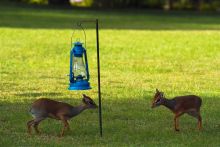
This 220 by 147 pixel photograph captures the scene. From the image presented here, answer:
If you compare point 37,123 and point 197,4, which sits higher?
point 197,4

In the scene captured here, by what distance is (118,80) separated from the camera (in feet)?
52.0

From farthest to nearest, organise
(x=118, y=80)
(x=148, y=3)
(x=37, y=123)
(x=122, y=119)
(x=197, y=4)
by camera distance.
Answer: (x=197, y=4)
(x=148, y=3)
(x=118, y=80)
(x=122, y=119)
(x=37, y=123)

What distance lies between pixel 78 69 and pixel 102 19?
2891 centimetres

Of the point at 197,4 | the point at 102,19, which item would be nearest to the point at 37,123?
the point at 102,19

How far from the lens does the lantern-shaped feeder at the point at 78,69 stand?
32.8 feet

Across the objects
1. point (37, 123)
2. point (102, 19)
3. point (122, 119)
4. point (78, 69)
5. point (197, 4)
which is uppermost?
point (197, 4)

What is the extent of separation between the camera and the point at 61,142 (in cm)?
934

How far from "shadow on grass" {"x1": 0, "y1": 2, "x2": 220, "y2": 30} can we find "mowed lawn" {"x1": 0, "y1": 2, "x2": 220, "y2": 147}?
6.2 inches

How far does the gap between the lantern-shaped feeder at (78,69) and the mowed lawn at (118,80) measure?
0.64m

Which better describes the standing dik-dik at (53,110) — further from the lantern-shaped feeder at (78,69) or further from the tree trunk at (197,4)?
the tree trunk at (197,4)

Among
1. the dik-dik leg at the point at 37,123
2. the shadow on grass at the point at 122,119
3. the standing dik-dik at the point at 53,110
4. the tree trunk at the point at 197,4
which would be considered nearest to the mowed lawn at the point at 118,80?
the shadow on grass at the point at 122,119

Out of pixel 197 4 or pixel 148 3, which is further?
pixel 197 4

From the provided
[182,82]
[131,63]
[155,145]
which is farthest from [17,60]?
[155,145]

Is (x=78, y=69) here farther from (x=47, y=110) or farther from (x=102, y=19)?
(x=102, y=19)
